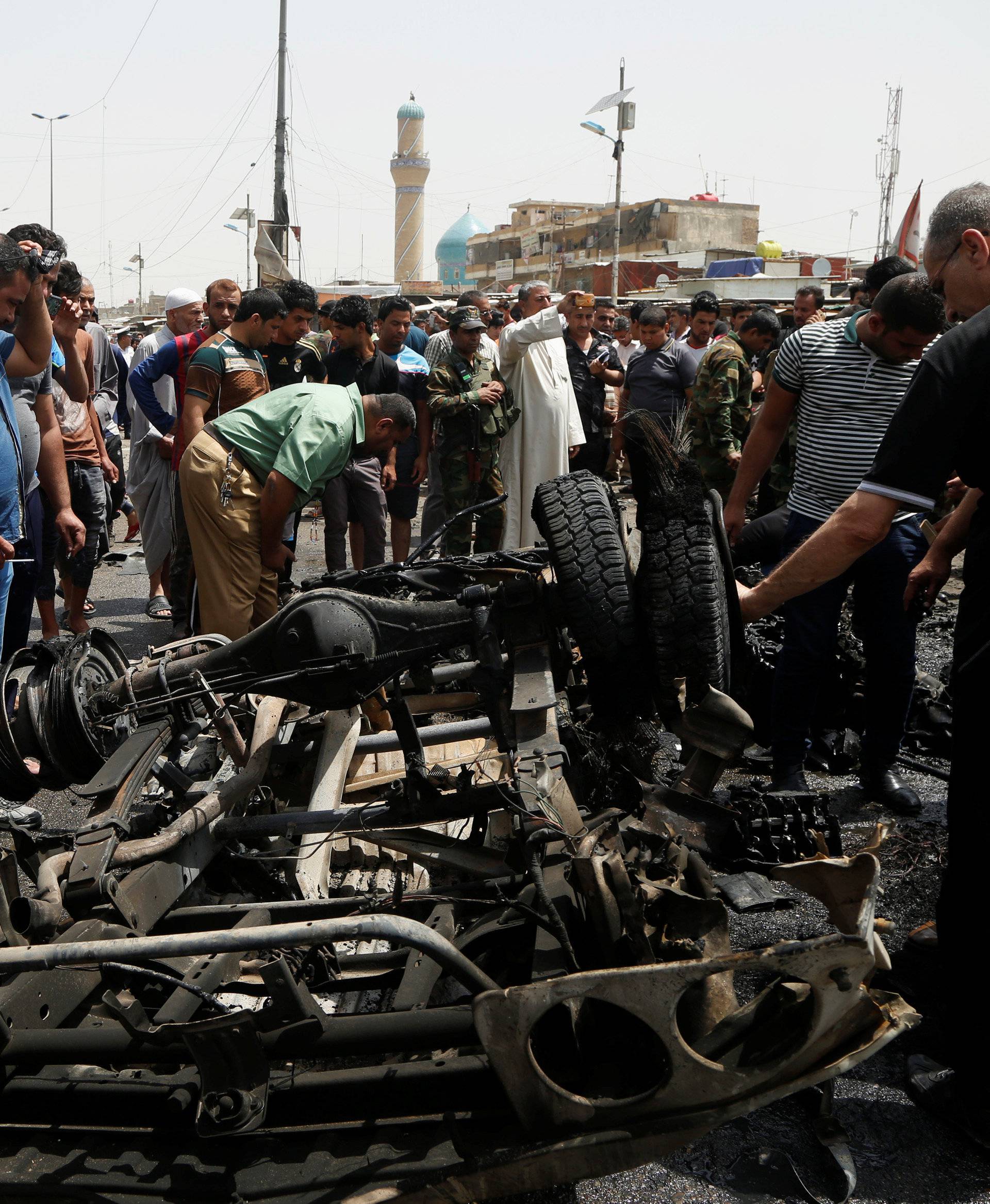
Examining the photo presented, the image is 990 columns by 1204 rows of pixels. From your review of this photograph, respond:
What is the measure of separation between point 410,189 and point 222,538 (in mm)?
101733

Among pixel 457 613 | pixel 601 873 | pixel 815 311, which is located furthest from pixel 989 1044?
pixel 815 311

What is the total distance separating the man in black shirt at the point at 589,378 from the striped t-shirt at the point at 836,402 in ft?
13.5

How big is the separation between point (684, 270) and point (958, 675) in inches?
1788

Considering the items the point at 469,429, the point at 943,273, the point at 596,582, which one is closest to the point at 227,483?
the point at 596,582

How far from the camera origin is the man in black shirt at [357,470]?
7574 mm

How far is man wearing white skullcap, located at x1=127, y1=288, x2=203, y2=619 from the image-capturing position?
7453mm

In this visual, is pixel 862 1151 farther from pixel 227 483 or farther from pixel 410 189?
pixel 410 189

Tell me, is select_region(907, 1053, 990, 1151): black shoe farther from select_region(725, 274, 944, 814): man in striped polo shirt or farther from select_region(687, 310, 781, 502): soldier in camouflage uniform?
select_region(687, 310, 781, 502): soldier in camouflage uniform

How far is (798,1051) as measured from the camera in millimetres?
2141

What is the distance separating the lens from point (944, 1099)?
9.12ft

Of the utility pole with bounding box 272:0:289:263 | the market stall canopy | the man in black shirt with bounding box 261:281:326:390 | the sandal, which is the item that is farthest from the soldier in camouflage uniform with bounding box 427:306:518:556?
the market stall canopy

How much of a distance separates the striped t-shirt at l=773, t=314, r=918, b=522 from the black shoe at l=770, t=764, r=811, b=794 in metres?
1.11

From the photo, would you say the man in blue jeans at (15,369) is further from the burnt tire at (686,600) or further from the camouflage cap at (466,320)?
the camouflage cap at (466,320)

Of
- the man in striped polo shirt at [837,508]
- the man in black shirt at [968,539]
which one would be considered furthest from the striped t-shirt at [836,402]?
the man in black shirt at [968,539]
